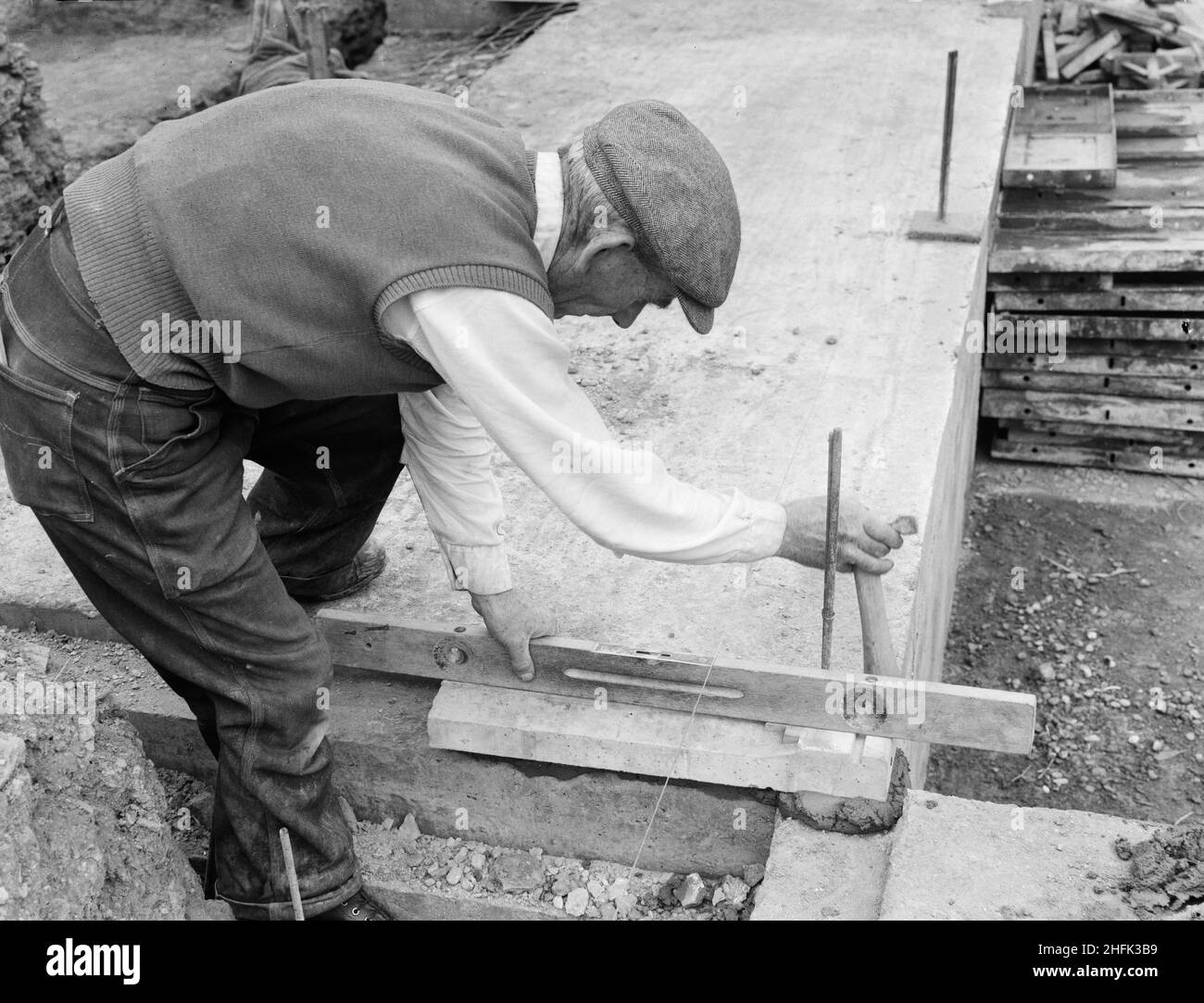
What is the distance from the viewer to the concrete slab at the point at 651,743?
2686 millimetres

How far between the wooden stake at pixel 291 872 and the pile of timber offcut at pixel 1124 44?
7523 mm

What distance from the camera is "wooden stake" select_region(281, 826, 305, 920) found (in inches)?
104

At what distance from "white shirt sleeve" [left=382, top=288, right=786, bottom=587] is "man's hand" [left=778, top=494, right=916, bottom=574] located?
47 mm

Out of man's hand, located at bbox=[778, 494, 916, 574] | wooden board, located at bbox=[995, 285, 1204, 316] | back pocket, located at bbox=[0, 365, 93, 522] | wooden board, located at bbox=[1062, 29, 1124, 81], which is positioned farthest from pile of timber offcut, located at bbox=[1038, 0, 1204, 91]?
back pocket, located at bbox=[0, 365, 93, 522]

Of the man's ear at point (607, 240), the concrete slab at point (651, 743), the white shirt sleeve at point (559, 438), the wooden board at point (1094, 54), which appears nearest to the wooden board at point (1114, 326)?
the concrete slab at point (651, 743)

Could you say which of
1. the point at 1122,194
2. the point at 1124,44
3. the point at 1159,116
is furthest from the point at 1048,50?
the point at 1122,194

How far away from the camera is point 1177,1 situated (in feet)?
29.0

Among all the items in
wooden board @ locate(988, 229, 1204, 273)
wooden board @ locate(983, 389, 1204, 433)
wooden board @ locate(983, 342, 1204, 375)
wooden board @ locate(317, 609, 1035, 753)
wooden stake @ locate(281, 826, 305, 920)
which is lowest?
wooden board @ locate(983, 389, 1204, 433)

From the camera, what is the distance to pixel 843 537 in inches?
99.6

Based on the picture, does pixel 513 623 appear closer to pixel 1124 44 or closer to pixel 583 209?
pixel 583 209

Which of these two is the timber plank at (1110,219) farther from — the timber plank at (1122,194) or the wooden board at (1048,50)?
the wooden board at (1048,50)

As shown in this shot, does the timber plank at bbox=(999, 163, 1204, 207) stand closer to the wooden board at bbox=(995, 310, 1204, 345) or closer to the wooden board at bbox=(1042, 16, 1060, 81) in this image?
the wooden board at bbox=(995, 310, 1204, 345)

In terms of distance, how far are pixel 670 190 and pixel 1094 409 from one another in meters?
4.29

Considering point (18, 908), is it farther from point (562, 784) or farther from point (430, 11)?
point (430, 11)
